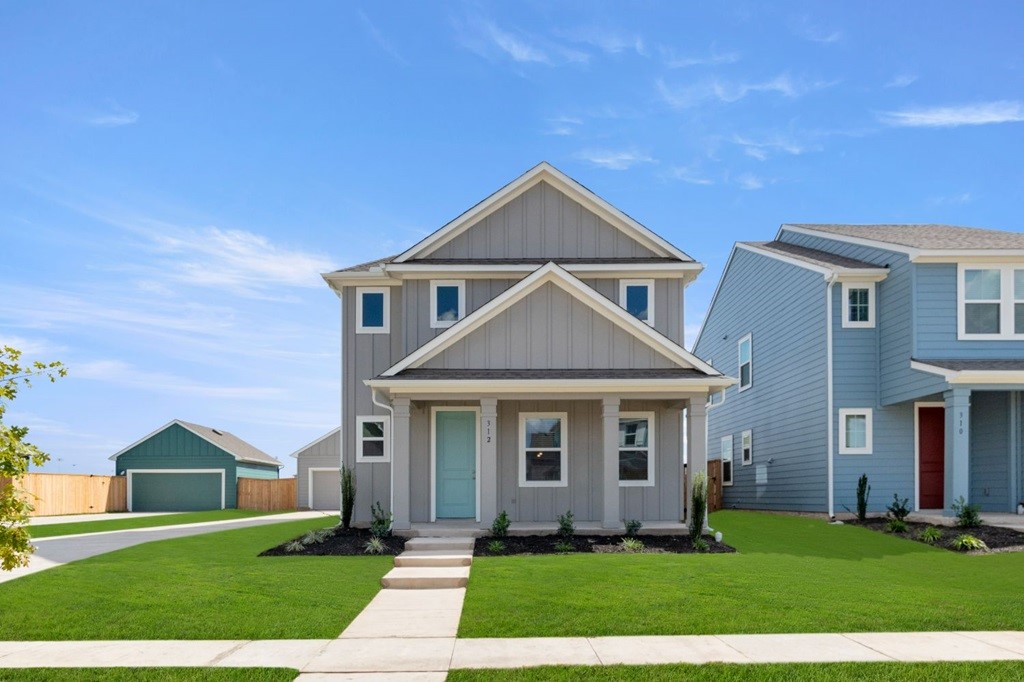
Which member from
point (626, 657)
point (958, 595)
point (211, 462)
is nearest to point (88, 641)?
point (626, 657)

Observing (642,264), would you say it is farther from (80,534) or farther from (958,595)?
(80,534)

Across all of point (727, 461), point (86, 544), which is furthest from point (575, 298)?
point (727, 461)

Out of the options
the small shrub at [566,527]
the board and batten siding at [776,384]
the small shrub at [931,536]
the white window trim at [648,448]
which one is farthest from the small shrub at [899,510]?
the small shrub at [566,527]

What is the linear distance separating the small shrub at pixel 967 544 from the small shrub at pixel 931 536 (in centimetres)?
55

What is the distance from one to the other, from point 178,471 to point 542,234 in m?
24.9

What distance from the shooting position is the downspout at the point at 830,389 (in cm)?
2077

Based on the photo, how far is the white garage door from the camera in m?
37.5

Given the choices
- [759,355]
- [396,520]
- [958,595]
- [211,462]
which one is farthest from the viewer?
[211,462]

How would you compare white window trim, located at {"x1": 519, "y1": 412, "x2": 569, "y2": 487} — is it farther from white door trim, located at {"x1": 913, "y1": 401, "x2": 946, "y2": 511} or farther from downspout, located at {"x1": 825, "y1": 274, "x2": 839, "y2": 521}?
white door trim, located at {"x1": 913, "y1": 401, "x2": 946, "y2": 511}

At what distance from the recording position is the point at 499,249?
19.8m

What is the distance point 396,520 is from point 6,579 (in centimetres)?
656

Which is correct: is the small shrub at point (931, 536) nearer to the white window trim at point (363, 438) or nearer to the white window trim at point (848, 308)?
the white window trim at point (848, 308)

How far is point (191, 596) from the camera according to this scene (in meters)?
10.9

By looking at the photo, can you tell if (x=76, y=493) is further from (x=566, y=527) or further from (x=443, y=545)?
(x=566, y=527)
